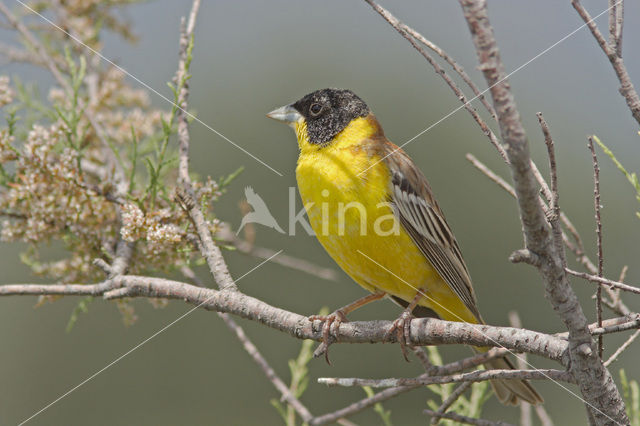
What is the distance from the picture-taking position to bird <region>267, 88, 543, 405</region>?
3354 mm

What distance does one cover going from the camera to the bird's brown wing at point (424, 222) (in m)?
3.56

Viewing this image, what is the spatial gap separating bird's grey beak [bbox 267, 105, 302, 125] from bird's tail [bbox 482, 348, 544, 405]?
2068 mm

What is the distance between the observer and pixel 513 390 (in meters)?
3.24

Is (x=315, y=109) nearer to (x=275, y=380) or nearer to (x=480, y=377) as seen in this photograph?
(x=275, y=380)

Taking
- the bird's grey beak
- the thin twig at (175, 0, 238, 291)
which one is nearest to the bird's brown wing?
the bird's grey beak

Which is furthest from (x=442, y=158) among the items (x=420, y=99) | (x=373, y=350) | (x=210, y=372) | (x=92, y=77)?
(x=92, y=77)

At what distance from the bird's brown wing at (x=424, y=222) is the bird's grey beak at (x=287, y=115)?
2.22 ft

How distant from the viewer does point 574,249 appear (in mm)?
2492

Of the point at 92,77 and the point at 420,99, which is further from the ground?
the point at 92,77

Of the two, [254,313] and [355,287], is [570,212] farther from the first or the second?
[254,313]

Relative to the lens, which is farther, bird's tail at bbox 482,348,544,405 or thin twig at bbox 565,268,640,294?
bird's tail at bbox 482,348,544,405

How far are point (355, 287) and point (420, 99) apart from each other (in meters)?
4.78

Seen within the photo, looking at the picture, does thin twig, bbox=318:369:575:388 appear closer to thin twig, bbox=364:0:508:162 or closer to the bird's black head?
thin twig, bbox=364:0:508:162

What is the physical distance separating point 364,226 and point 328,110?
1.19 meters
